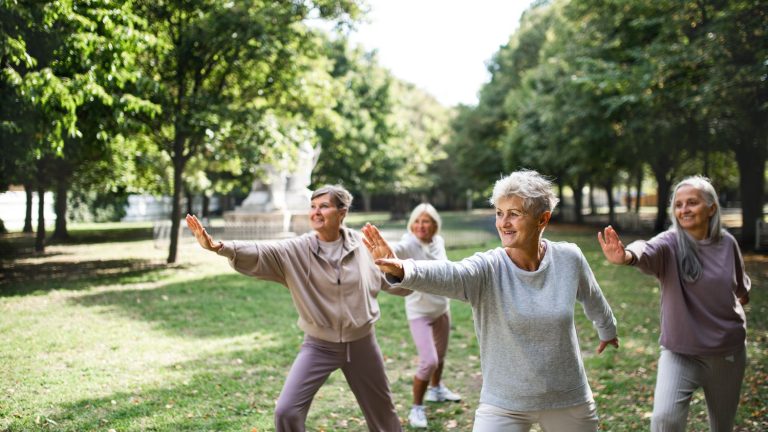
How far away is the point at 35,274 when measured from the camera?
12.9 meters

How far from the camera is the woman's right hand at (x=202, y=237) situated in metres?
3.85

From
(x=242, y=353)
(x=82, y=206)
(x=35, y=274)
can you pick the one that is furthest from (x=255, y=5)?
(x=82, y=206)

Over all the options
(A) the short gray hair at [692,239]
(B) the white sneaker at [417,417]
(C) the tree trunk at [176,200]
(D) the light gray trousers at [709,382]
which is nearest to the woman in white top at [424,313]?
(B) the white sneaker at [417,417]

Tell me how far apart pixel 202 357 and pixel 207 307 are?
3.31m

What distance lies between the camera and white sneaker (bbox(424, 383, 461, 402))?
652 centimetres

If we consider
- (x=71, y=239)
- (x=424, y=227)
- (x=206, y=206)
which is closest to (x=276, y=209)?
(x=71, y=239)

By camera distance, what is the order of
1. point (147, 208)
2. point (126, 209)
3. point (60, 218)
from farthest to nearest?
point (147, 208) → point (126, 209) → point (60, 218)

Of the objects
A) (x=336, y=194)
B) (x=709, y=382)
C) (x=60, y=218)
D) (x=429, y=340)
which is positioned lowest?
(x=429, y=340)

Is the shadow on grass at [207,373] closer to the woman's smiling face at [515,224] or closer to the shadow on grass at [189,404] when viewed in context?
the shadow on grass at [189,404]

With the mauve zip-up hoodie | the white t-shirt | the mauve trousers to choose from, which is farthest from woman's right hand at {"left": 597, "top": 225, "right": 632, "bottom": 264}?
the white t-shirt

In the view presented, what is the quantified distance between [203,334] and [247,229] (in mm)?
12435

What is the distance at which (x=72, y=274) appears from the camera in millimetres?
14195

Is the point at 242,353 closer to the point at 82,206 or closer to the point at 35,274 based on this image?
the point at 35,274

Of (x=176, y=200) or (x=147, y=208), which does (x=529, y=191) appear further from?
(x=147, y=208)
